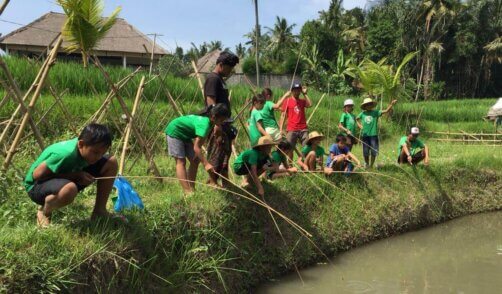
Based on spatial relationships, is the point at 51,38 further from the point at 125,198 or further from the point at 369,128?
the point at 125,198

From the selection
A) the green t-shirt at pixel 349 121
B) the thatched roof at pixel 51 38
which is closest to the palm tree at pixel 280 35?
the thatched roof at pixel 51 38

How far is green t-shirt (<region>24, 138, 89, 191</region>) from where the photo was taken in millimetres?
3000

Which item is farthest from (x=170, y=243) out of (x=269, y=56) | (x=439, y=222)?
(x=269, y=56)

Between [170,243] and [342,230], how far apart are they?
255cm

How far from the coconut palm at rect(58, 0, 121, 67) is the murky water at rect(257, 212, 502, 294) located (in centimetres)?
275

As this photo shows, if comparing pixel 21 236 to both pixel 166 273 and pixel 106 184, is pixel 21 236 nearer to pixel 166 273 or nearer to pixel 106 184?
pixel 106 184

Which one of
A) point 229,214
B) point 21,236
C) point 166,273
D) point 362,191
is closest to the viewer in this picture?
point 21,236

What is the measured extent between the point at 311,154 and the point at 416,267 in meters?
1.70

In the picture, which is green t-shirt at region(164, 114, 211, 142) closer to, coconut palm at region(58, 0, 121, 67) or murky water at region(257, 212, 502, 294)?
coconut palm at region(58, 0, 121, 67)

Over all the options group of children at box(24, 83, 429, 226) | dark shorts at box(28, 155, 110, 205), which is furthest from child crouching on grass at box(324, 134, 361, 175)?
dark shorts at box(28, 155, 110, 205)

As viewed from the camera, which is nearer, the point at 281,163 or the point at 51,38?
the point at 281,163

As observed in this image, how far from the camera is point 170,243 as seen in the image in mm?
3654

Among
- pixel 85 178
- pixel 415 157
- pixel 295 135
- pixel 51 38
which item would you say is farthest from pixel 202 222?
pixel 51 38

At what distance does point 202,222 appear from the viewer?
3.96 m
